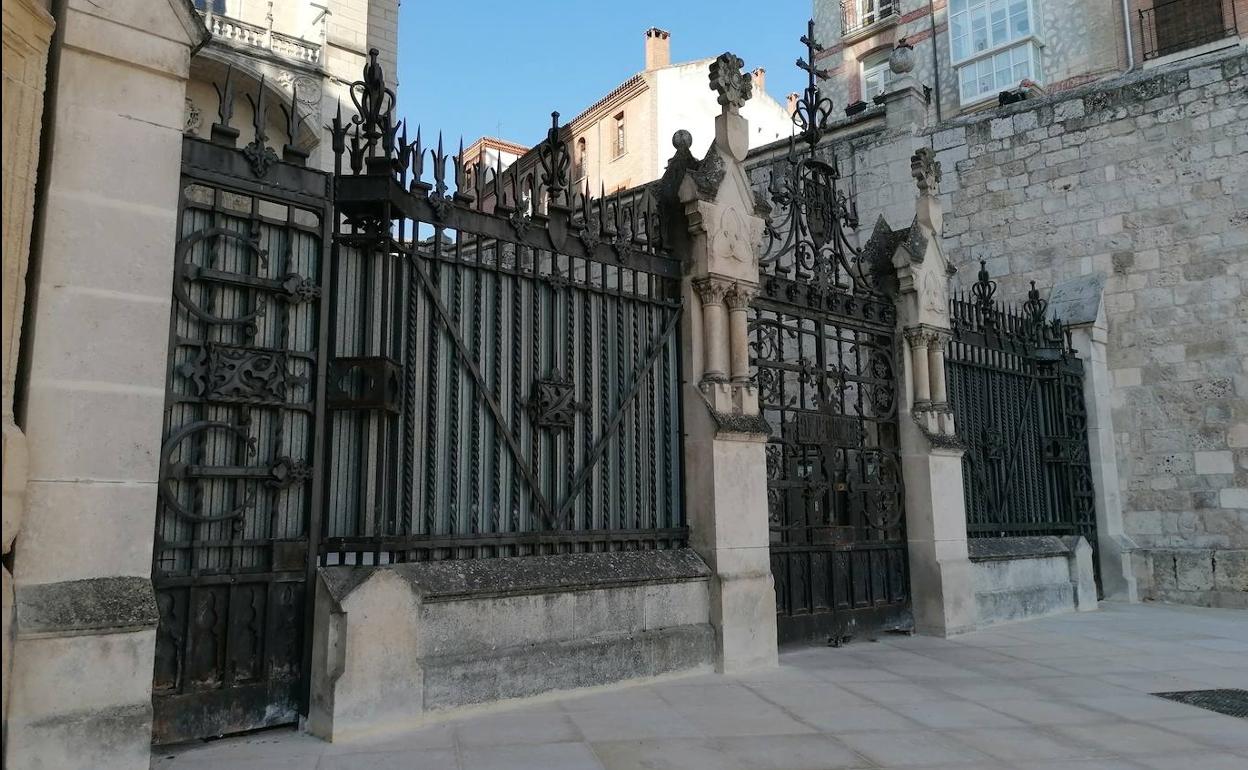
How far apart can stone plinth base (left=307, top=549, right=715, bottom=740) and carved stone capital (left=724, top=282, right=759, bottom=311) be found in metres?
1.95

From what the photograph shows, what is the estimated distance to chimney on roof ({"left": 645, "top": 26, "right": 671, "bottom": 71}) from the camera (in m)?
31.1

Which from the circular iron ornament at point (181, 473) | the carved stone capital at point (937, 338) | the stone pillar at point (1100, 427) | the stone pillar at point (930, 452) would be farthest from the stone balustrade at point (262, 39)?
the circular iron ornament at point (181, 473)

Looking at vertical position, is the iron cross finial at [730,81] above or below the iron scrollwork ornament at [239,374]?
above

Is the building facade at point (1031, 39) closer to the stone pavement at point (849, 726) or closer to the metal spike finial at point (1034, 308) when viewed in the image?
the metal spike finial at point (1034, 308)

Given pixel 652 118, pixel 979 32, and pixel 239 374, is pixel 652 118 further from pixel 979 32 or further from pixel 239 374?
pixel 239 374

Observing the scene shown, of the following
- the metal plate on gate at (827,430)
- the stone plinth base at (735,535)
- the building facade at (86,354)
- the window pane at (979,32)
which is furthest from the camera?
the window pane at (979,32)

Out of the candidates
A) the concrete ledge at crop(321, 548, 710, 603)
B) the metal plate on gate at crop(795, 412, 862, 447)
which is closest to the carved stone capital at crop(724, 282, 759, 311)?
the metal plate on gate at crop(795, 412, 862, 447)

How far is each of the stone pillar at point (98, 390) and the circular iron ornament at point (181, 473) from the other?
264 millimetres

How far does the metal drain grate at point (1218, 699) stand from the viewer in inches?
204

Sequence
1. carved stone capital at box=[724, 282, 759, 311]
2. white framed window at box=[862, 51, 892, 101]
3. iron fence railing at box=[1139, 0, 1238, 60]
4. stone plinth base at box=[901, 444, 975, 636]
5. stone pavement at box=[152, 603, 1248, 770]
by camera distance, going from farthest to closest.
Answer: white framed window at box=[862, 51, 892, 101] → iron fence railing at box=[1139, 0, 1238, 60] → stone plinth base at box=[901, 444, 975, 636] → carved stone capital at box=[724, 282, 759, 311] → stone pavement at box=[152, 603, 1248, 770]

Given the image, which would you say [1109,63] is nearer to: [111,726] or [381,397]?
[381,397]

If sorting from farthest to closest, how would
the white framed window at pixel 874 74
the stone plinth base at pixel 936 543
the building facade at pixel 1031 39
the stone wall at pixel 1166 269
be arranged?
the white framed window at pixel 874 74, the building facade at pixel 1031 39, the stone wall at pixel 1166 269, the stone plinth base at pixel 936 543

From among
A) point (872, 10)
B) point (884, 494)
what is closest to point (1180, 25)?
point (872, 10)

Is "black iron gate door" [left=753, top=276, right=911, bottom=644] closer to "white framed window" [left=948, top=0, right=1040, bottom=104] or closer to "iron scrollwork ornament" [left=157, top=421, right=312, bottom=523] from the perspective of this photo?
"iron scrollwork ornament" [left=157, top=421, right=312, bottom=523]
